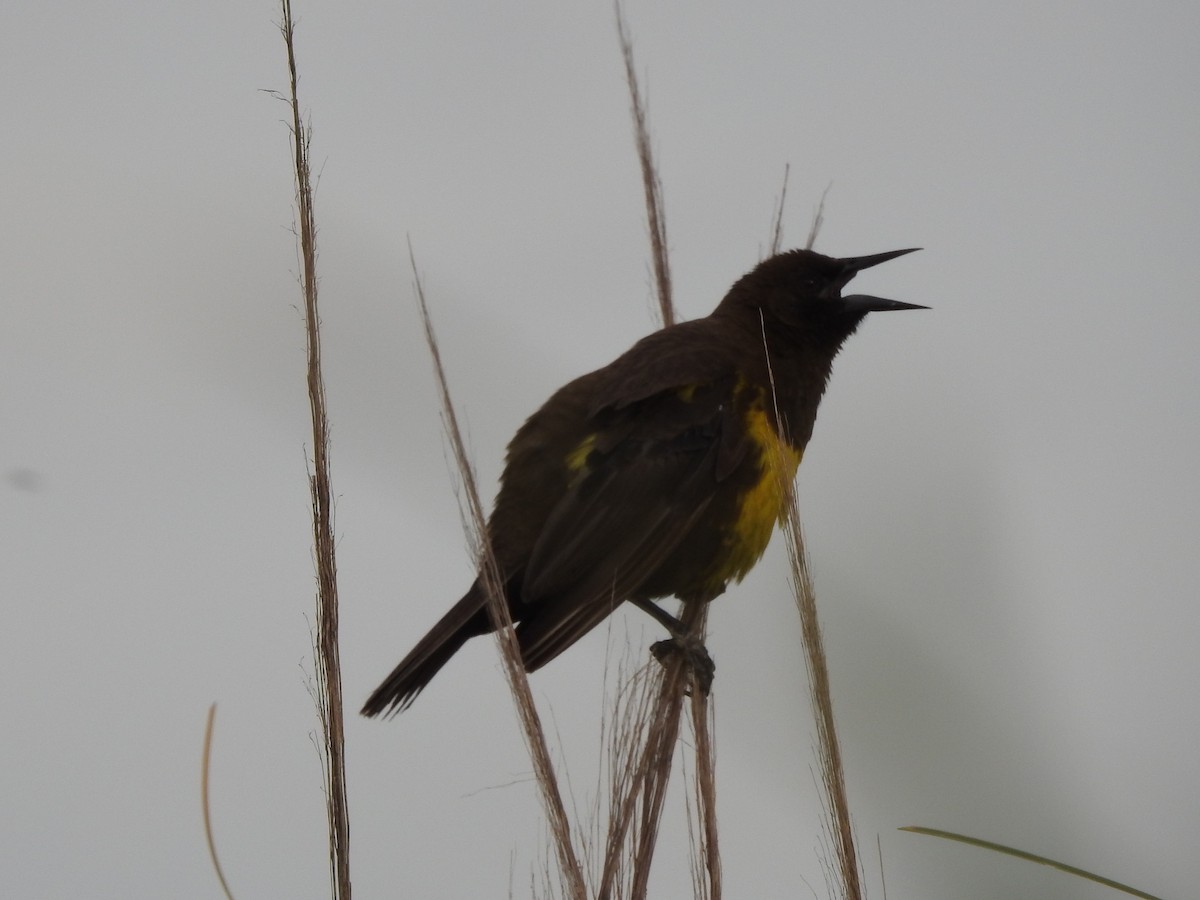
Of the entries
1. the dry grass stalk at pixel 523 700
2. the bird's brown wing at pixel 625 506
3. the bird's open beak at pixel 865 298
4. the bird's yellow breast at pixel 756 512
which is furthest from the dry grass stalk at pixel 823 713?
the bird's open beak at pixel 865 298

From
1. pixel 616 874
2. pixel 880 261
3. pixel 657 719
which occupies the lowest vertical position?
pixel 616 874

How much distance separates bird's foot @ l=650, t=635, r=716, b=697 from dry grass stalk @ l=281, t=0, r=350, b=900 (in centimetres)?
69

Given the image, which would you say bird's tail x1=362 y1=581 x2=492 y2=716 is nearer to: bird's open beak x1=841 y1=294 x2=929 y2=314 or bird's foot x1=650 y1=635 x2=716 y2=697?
bird's foot x1=650 y1=635 x2=716 y2=697

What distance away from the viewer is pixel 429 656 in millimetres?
2021

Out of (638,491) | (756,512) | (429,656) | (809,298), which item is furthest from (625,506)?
(809,298)

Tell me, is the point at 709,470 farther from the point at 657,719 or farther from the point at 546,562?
the point at 657,719

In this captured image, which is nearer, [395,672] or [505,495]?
[395,672]

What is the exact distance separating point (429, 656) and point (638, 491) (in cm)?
50

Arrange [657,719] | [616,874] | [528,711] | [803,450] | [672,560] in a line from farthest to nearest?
[803,450] < [672,560] < [657,719] < [616,874] < [528,711]

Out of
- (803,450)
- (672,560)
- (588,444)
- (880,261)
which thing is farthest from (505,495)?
(880,261)

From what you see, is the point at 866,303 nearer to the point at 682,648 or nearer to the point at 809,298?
the point at 809,298

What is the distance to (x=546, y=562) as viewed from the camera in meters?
2.13

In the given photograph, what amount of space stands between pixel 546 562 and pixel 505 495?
0.88 feet

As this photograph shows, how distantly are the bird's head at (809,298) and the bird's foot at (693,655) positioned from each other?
0.77 meters
